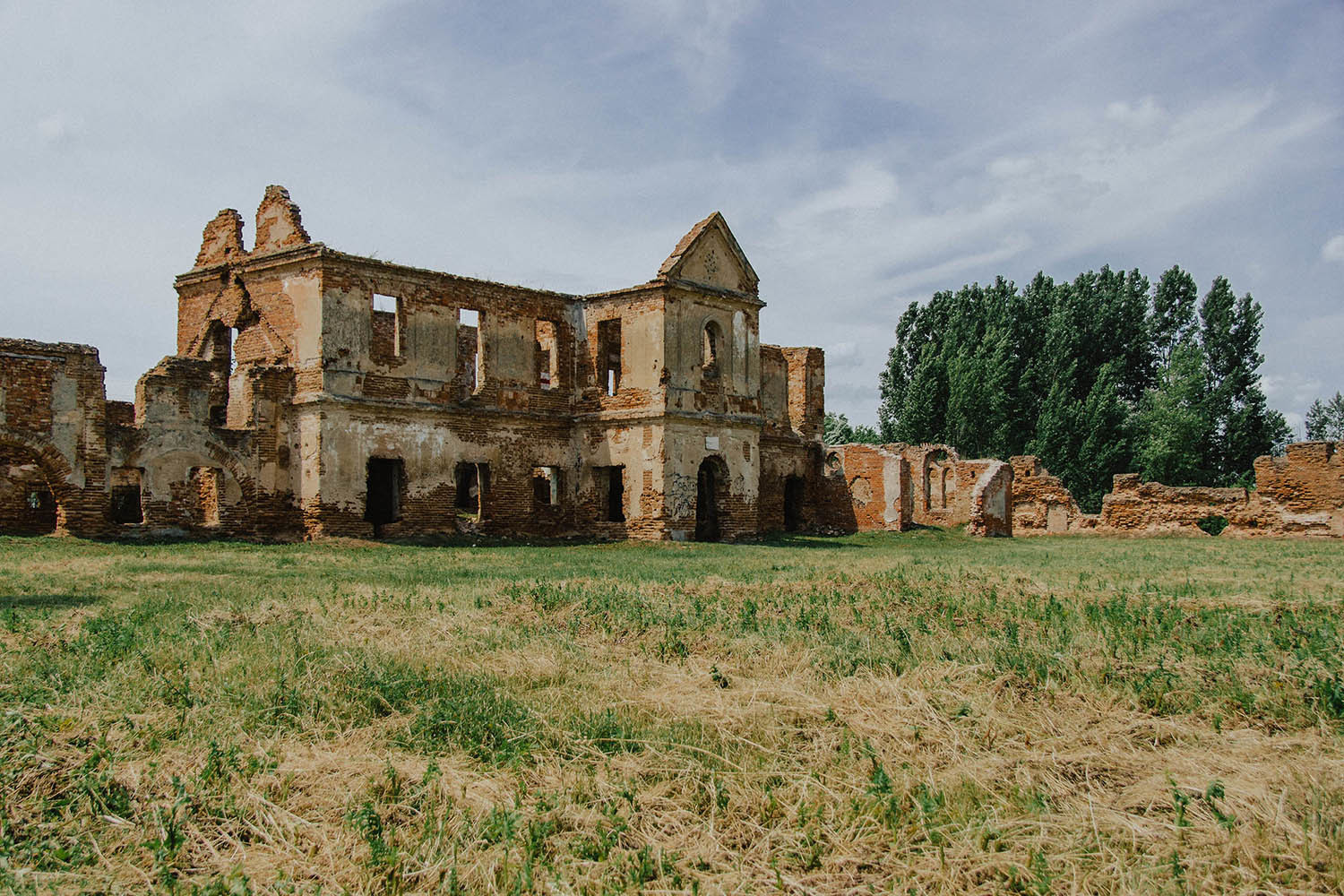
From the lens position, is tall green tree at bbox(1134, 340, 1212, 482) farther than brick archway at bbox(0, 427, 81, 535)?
Yes

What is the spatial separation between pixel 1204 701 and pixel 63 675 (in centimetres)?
720

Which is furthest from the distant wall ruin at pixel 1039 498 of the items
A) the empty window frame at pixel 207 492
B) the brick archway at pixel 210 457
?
the empty window frame at pixel 207 492

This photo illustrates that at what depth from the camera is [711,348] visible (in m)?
24.8

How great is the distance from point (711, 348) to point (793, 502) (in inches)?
300

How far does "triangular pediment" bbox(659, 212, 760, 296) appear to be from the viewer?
2355 centimetres

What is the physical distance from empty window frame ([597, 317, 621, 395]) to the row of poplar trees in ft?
70.2

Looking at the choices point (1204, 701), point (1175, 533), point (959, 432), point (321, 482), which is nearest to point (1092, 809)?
point (1204, 701)

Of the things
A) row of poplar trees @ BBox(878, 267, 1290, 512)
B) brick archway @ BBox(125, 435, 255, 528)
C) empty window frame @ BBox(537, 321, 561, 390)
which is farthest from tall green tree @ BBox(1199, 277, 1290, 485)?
brick archway @ BBox(125, 435, 255, 528)

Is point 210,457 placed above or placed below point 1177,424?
below

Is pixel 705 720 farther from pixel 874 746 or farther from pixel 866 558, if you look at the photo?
pixel 866 558

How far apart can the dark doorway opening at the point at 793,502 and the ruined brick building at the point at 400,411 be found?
1.74 m

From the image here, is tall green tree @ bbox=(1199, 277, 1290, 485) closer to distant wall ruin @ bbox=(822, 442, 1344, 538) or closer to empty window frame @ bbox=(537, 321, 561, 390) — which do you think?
distant wall ruin @ bbox=(822, 442, 1344, 538)

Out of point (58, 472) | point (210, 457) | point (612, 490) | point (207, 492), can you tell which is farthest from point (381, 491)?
point (58, 472)

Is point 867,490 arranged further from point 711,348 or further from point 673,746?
point 673,746
